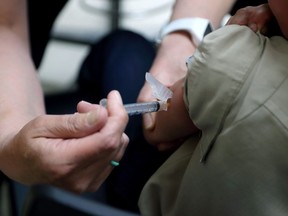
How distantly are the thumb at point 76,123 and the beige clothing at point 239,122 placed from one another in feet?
0.36

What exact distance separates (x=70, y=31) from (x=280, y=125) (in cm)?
172

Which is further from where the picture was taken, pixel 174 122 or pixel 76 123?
pixel 174 122

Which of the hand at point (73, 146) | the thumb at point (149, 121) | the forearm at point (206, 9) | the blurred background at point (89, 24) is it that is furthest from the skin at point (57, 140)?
the blurred background at point (89, 24)

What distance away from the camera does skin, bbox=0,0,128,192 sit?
0.55 metres

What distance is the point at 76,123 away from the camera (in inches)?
22.0

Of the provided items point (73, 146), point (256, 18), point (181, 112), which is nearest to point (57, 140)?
point (73, 146)

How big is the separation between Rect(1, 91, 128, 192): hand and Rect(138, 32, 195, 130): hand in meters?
0.18

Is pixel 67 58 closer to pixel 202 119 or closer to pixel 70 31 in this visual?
pixel 70 31

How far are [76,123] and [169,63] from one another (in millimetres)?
330

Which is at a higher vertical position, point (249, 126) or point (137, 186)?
point (249, 126)

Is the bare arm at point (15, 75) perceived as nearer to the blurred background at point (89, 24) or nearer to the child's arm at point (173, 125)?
the child's arm at point (173, 125)

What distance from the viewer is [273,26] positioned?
2.04ft

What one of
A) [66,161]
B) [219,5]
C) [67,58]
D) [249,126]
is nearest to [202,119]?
[249,126]

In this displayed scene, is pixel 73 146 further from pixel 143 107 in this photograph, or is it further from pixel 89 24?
pixel 89 24
